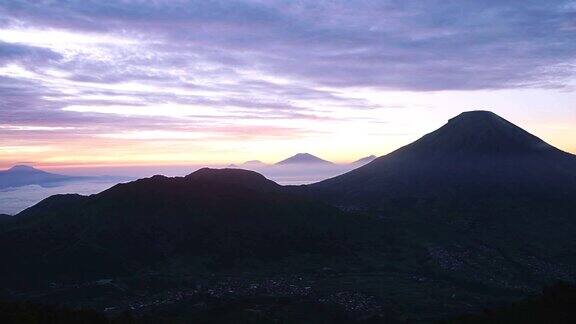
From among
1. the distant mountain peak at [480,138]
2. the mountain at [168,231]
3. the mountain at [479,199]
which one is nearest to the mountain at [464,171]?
the distant mountain peak at [480,138]

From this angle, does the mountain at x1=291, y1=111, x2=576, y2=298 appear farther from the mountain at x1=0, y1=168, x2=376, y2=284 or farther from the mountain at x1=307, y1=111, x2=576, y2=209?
the mountain at x1=0, y1=168, x2=376, y2=284

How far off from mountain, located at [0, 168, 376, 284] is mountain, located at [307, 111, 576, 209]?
3077 cm

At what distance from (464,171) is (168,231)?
8313 cm

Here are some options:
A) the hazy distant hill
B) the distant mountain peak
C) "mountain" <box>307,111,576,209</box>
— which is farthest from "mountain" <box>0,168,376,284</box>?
the distant mountain peak

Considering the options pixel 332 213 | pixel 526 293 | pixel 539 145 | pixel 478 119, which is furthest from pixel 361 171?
pixel 526 293

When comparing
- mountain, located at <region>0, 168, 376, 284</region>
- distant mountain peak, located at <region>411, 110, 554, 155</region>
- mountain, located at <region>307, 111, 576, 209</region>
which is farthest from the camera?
distant mountain peak, located at <region>411, 110, 554, 155</region>

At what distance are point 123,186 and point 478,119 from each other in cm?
10487

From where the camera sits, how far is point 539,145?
152000mm

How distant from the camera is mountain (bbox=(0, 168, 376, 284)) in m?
71.8

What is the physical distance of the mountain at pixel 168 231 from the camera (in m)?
71.8

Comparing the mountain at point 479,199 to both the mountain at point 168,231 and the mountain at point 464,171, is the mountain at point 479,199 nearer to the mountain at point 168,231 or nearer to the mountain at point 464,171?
the mountain at point 464,171

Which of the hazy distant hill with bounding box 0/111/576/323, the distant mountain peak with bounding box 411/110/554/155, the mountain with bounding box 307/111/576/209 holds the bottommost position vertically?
the hazy distant hill with bounding box 0/111/576/323

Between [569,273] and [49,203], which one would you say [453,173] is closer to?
[569,273]

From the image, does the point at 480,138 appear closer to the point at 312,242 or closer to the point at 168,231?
the point at 312,242
